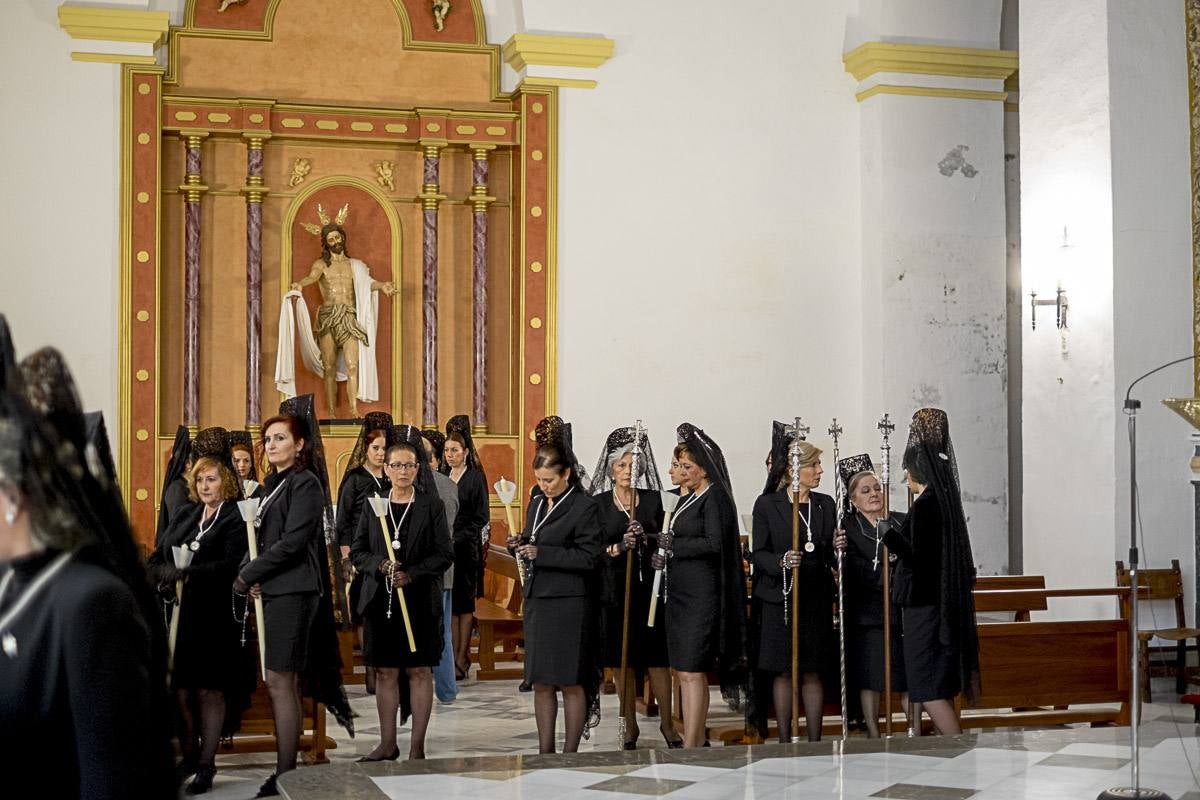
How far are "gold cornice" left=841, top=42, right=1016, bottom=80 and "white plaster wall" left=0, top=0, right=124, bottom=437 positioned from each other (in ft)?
20.7

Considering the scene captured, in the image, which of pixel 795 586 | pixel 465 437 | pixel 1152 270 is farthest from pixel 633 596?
pixel 1152 270

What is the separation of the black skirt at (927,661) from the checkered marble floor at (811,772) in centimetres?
38

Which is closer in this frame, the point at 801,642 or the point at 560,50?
the point at 801,642

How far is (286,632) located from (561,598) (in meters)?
1.27

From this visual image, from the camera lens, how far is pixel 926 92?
13.3 metres

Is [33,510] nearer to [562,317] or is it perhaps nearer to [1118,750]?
[1118,750]

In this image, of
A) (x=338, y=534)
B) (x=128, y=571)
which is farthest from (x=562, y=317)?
(x=128, y=571)

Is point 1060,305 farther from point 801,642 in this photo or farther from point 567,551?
point 567,551

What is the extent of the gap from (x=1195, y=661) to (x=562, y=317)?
5.81m

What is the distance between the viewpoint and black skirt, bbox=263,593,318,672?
636 centimetres

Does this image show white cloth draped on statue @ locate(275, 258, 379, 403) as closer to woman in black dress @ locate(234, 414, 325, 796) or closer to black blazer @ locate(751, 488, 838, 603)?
black blazer @ locate(751, 488, 838, 603)

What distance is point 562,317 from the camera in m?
12.9

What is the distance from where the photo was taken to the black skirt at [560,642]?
6.77 meters

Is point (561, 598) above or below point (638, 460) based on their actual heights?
below
